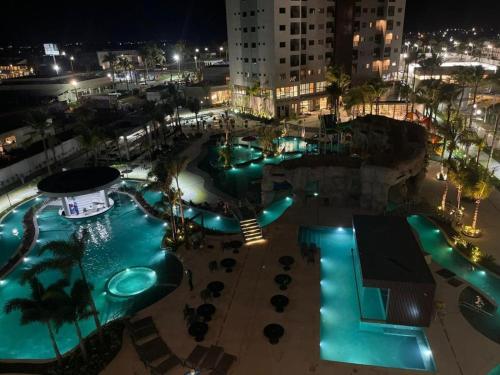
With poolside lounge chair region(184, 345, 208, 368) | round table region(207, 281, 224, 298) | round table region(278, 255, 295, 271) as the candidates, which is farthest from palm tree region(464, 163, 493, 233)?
poolside lounge chair region(184, 345, 208, 368)

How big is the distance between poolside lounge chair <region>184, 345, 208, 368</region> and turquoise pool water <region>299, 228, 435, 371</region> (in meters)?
6.92

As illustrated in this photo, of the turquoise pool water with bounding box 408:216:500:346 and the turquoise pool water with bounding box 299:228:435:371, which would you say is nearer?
the turquoise pool water with bounding box 299:228:435:371

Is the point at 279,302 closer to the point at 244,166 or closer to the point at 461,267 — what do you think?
the point at 461,267

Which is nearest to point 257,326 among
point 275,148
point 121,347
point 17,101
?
point 121,347

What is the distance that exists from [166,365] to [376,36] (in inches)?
3614

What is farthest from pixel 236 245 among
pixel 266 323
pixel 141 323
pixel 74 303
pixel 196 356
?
pixel 74 303

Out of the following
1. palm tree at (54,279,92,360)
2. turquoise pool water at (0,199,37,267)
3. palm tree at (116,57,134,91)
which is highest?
palm tree at (116,57,134,91)

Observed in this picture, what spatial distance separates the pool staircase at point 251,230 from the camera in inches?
1282

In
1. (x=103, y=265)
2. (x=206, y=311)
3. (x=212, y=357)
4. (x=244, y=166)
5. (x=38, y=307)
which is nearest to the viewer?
(x=38, y=307)

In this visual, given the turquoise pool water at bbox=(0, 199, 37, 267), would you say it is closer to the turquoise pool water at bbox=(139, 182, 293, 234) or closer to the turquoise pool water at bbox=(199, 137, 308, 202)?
the turquoise pool water at bbox=(139, 182, 293, 234)

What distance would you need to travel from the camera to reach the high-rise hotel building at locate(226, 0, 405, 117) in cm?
7469

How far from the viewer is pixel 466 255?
1147 inches

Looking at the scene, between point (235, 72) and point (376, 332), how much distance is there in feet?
239

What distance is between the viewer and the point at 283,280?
85.7 ft
